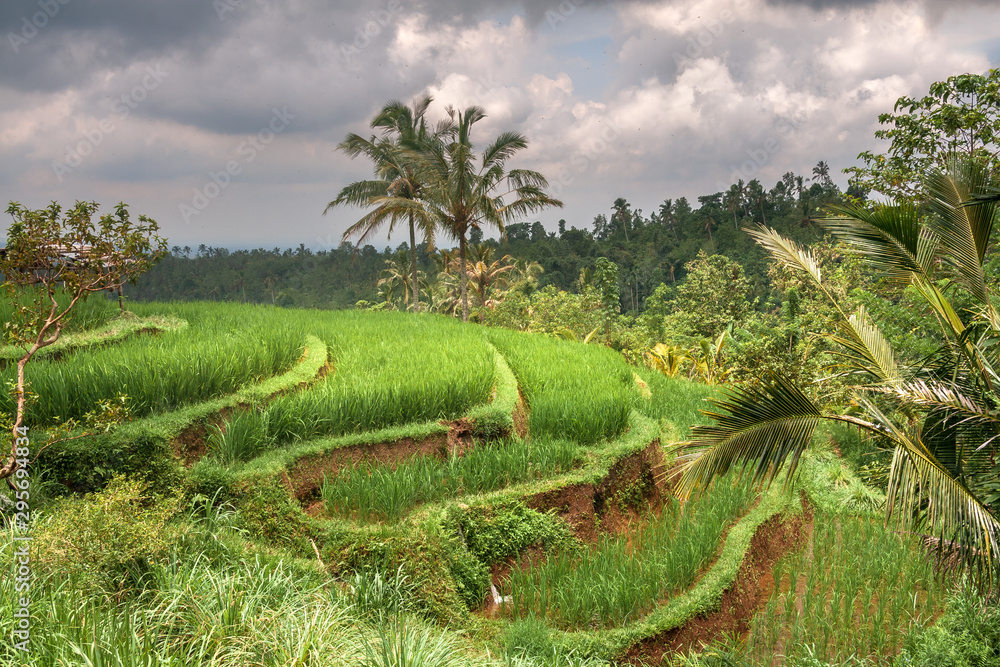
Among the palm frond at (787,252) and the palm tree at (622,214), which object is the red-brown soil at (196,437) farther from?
the palm tree at (622,214)

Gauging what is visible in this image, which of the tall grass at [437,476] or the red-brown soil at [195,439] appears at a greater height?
the red-brown soil at [195,439]

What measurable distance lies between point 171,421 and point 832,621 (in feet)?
20.0

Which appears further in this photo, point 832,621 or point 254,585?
point 832,621

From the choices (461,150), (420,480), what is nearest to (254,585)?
(420,480)

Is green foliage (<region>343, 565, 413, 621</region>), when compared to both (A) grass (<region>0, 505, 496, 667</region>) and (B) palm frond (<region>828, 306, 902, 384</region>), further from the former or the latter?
(B) palm frond (<region>828, 306, 902, 384</region>)

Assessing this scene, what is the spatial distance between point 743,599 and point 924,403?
2.51 meters

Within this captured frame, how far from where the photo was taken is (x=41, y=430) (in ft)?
15.6

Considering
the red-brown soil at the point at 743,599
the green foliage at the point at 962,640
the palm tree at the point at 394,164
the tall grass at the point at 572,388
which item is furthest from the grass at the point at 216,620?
the palm tree at the point at 394,164

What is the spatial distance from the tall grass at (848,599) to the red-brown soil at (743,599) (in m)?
0.19

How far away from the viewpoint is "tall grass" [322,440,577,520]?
16.5 feet

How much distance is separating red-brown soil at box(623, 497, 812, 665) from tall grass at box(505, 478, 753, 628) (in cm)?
27

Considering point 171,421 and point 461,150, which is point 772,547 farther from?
point 461,150

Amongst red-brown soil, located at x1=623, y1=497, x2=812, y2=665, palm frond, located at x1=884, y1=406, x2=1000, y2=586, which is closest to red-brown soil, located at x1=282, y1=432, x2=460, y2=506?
red-brown soil, located at x1=623, y1=497, x2=812, y2=665

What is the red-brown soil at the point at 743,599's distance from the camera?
4.39 meters
